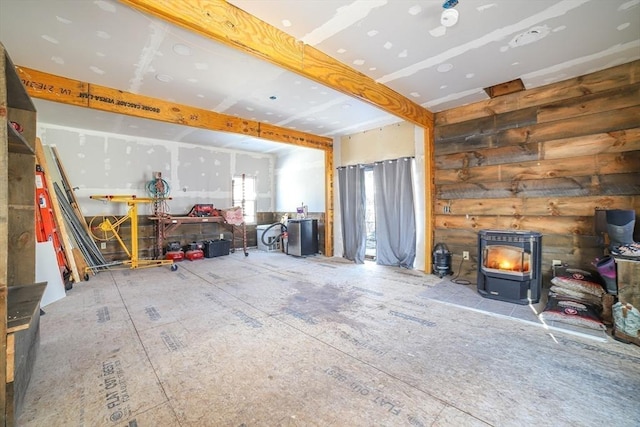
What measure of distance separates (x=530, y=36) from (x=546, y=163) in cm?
175

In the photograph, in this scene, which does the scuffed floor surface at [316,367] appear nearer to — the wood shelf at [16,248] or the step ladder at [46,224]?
the wood shelf at [16,248]

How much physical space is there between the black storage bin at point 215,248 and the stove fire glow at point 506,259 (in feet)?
18.3

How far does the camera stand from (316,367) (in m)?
1.93

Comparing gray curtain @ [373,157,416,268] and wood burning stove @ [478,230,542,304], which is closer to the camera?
wood burning stove @ [478,230,542,304]

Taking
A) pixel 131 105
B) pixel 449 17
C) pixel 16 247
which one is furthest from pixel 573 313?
pixel 131 105

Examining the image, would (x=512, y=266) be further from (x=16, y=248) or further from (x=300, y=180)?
(x=300, y=180)

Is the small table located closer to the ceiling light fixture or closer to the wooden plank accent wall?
the wooden plank accent wall

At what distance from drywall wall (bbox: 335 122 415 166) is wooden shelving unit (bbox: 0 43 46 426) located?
4820 mm

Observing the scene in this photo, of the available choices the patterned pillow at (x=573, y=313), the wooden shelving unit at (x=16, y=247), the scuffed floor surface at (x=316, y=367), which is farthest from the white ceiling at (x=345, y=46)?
Answer: the scuffed floor surface at (x=316, y=367)

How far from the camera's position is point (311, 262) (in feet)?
18.7

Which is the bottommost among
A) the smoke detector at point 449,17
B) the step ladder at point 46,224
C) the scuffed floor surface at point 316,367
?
the scuffed floor surface at point 316,367

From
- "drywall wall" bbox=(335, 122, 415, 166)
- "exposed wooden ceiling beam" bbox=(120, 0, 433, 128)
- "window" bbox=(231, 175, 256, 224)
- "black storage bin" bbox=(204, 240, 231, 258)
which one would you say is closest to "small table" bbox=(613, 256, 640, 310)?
"exposed wooden ceiling beam" bbox=(120, 0, 433, 128)

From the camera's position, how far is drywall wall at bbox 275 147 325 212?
6855 millimetres

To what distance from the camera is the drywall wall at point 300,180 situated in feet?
22.5
